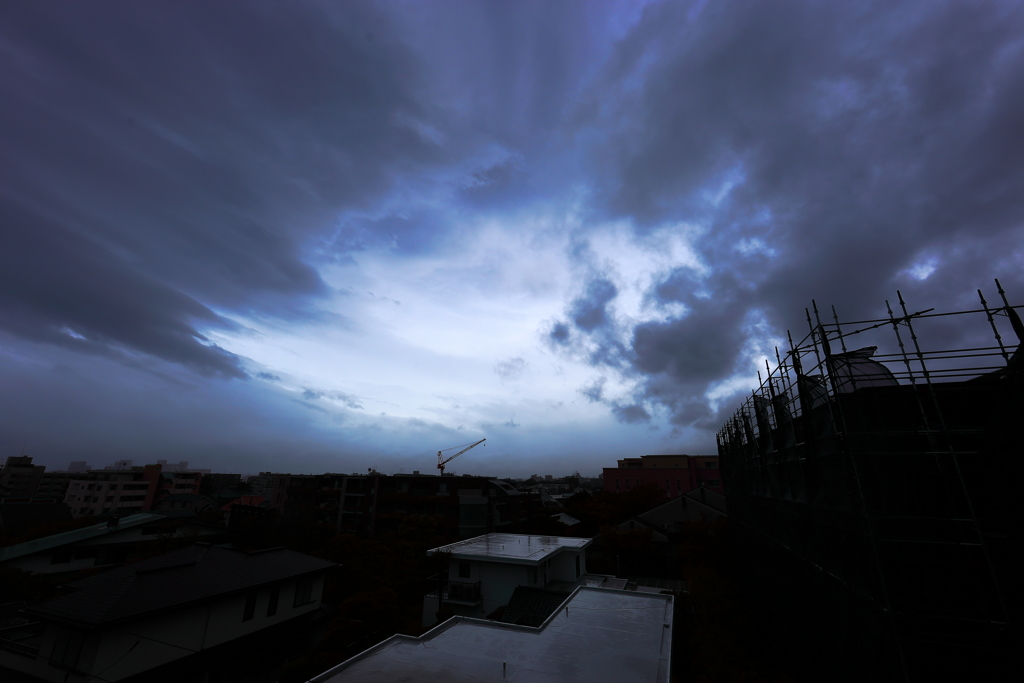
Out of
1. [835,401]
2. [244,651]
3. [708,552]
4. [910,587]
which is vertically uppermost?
[835,401]

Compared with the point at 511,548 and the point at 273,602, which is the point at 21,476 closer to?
the point at 273,602

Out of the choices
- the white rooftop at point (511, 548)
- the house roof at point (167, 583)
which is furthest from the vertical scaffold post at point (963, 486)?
the house roof at point (167, 583)

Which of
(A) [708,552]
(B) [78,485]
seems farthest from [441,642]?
(B) [78,485]

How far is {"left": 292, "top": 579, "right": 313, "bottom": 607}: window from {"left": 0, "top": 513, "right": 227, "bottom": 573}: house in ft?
65.3

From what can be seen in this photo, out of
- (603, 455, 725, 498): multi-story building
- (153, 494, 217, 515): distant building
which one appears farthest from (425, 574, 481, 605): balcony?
(153, 494, 217, 515): distant building

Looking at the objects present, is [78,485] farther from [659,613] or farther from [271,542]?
[659,613]

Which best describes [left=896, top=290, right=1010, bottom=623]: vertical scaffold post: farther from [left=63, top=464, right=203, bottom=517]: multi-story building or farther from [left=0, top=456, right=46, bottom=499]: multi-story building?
[left=0, top=456, right=46, bottom=499]: multi-story building

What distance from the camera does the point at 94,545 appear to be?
2911 cm

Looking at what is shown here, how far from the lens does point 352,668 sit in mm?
8172

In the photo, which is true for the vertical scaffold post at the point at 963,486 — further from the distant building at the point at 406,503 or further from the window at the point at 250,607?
the distant building at the point at 406,503

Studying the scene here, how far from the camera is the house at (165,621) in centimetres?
1271

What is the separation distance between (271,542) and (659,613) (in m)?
40.3

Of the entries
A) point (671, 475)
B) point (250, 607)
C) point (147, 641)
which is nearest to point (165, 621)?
point (147, 641)

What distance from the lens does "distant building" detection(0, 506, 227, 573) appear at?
Answer: 86.2 feet
